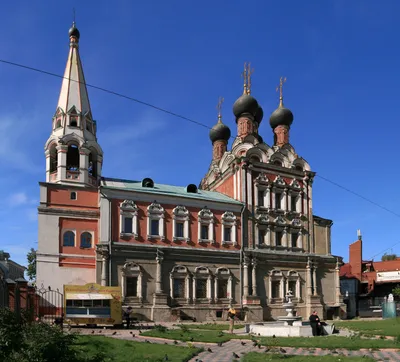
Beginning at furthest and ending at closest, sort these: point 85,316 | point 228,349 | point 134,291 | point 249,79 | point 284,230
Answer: point 249,79, point 284,230, point 134,291, point 85,316, point 228,349

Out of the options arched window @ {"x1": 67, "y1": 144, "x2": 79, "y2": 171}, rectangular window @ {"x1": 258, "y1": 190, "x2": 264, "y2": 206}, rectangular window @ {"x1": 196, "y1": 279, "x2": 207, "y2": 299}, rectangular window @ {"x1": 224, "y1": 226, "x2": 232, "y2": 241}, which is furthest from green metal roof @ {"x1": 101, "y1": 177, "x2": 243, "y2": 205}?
rectangular window @ {"x1": 196, "y1": 279, "x2": 207, "y2": 299}

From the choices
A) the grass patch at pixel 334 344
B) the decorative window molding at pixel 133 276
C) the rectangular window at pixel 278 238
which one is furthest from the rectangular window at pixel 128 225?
the grass patch at pixel 334 344

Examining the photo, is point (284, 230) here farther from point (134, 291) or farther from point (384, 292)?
point (384, 292)

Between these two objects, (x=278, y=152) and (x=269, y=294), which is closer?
(x=269, y=294)

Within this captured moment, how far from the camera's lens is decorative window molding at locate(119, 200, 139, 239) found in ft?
118

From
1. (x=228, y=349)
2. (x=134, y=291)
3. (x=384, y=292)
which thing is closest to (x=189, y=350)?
(x=228, y=349)

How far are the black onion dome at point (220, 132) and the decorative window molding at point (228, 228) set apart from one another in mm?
14553

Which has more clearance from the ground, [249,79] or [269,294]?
[249,79]

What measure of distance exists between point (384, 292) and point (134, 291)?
34.0 meters

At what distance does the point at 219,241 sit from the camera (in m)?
39.4

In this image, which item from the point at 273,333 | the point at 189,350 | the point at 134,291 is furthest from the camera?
the point at 134,291

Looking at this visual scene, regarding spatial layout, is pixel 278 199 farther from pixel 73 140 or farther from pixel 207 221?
pixel 73 140

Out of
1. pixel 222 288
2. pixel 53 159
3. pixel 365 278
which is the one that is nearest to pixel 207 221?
pixel 222 288

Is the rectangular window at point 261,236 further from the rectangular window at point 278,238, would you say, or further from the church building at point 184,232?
the rectangular window at point 278,238
